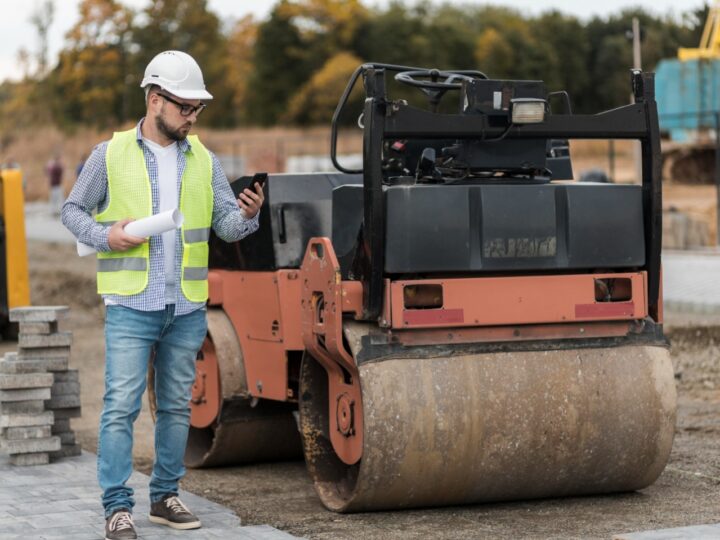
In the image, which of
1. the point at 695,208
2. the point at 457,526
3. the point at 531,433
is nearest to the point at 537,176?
the point at 531,433

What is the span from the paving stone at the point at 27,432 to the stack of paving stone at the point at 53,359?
17 cm

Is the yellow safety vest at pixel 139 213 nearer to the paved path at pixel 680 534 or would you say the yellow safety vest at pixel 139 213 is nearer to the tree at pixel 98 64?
the paved path at pixel 680 534

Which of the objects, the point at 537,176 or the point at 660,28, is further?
the point at 660,28

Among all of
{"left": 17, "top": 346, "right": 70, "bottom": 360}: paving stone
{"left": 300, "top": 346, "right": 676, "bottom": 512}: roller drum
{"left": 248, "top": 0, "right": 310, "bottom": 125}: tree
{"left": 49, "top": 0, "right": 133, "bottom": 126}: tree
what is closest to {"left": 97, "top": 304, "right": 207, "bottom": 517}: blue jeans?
{"left": 300, "top": 346, "right": 676, "bottom": 512}: roller drum

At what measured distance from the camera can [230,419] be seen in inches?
295

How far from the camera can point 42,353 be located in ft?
25.5

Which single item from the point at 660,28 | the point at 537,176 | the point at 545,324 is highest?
the point at 660,28

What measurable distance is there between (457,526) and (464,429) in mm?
407

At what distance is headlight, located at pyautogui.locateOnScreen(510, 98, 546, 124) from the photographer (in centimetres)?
603

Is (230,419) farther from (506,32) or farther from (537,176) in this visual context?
(506,32)

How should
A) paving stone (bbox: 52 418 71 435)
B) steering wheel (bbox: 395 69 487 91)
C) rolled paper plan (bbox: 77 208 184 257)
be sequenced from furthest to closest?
paving stone (bbox: 52 418 71 435) → steering wheel (bbox: 395 69 487 91) → rolled paper plan (bbox: 77 208 184 257)

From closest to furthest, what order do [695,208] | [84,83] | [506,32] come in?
[695,208] < [84,83] < [506,32]

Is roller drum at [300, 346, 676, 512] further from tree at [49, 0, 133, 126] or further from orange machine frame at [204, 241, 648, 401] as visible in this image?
tree at [49, 0, 133, 126]

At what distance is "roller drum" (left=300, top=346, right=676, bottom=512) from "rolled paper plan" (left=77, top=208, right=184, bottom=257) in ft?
3.35
